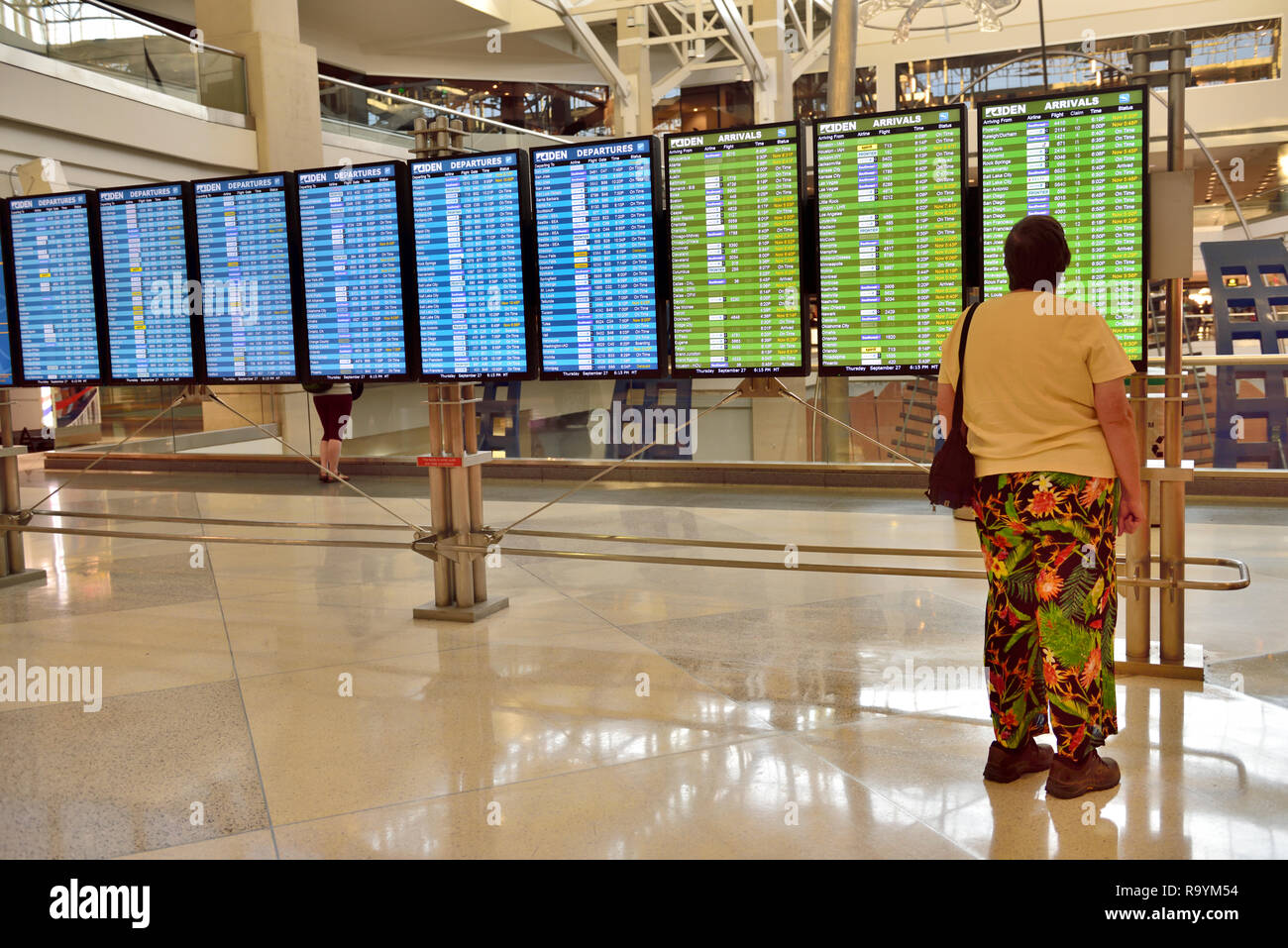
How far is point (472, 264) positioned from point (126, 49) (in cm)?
1135

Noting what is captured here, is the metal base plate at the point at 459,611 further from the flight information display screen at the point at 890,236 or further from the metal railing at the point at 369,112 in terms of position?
the metal railing at the point at 369,112

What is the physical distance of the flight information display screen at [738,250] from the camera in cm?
489

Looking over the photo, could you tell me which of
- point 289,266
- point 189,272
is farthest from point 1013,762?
point 189,272

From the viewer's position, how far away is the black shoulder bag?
11.6 feet

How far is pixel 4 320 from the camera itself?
6.86m

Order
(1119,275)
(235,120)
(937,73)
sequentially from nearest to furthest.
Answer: (1119,275) → (235,120) → (937,73)

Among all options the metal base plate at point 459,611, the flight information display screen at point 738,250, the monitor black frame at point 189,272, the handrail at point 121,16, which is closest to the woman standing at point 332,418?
the monitor black frame at point 189,272

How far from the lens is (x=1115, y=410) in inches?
129

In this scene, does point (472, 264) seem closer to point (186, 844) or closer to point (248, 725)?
point (248, 725)

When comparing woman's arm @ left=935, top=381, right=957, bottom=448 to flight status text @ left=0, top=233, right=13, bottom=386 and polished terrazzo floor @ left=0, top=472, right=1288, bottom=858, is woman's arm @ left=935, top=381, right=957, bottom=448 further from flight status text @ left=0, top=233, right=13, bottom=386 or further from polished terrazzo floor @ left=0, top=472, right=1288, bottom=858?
flight status text @ left=0, top=233, right=13, bottom=386

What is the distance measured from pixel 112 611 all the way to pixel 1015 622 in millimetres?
5006
